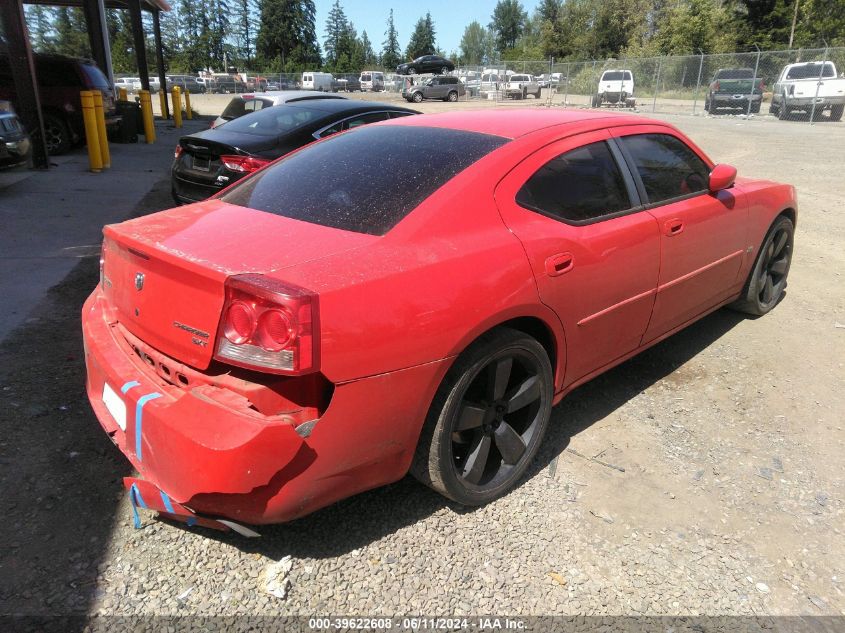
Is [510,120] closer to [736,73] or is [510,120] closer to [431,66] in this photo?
[736,73]

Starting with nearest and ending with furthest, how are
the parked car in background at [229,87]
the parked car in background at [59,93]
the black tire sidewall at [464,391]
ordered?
the black tire sidewall at [464,391], the parked car in background at [59,93], the parked car in background at [229,87]

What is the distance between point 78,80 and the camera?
12680 millimetres

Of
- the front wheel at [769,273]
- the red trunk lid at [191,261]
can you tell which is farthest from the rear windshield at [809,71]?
the red trunk lid at [191,261]

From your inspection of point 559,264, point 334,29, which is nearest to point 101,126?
point 559,264

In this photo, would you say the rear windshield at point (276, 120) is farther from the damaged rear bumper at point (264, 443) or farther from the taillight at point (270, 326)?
the taillight at point (270, 326)

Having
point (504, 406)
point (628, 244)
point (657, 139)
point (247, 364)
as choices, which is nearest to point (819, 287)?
point (657, 139)

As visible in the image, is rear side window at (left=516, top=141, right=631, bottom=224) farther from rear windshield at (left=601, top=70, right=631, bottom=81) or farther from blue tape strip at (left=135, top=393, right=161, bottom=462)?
rear windshield at (left=601, top=70, right=631, bottom=81)

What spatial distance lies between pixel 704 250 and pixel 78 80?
13.2 meters

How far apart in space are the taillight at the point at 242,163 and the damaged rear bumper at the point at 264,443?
4528mm

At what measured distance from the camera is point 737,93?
25438 millimetres

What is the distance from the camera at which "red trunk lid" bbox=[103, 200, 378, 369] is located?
2098mm

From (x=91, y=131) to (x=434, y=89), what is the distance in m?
32.9

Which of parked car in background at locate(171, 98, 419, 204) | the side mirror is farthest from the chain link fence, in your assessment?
the side mirror

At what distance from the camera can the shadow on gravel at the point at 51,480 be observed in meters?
2.21
